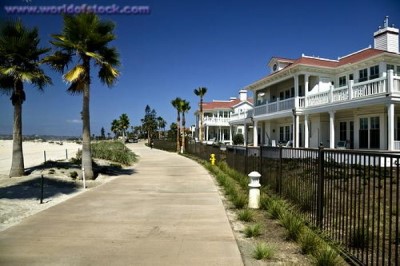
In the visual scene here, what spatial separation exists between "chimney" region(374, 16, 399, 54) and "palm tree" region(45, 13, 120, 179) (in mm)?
18609

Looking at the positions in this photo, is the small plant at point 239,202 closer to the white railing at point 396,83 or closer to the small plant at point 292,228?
the small plant at point 292,228

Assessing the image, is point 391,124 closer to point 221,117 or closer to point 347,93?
point 347,93

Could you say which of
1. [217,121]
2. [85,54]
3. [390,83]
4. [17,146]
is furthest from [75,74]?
[217,121]

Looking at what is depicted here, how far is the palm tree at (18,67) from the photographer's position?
14570 mm

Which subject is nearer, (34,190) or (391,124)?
(34,190)

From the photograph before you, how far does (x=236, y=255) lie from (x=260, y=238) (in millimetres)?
1116

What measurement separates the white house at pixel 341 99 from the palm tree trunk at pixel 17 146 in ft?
54.7

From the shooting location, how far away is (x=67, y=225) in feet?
24.5

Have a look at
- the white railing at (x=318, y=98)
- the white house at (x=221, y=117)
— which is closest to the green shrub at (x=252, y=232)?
the white railing at (x=318, y=98)

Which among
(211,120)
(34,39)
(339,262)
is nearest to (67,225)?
(339,262)

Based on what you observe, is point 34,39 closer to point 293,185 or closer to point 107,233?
point 107,233

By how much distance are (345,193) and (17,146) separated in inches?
537

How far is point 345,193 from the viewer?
7.21m

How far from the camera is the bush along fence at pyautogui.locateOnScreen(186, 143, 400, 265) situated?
15.3ft
